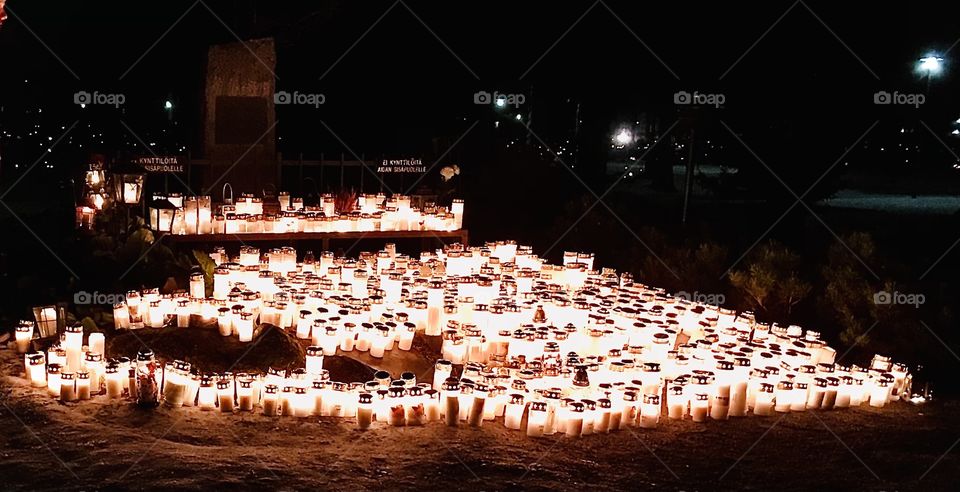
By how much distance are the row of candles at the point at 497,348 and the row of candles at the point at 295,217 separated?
0.73 meters

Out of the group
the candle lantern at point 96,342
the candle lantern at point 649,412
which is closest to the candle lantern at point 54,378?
the candle lantern at point 96,342

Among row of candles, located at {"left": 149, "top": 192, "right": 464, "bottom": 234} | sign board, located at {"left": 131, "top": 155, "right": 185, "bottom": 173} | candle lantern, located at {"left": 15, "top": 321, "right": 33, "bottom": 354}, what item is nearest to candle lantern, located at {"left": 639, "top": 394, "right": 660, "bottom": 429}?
candle lantern, located at {"left": 15, "top": 321, "right": 33, "bottom": 354}

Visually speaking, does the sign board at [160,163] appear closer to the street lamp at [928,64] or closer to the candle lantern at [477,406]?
the candle lantern at [477,406]

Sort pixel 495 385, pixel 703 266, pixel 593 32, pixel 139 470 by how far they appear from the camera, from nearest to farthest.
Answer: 1. pixel 139 470
2. pixel 495 385
3. pixel 703 266
4. pixel 593 32

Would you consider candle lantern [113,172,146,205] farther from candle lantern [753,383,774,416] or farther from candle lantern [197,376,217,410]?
candle lantern [753,383,774,416]

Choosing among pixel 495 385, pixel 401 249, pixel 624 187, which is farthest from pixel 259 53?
pixel 624 187

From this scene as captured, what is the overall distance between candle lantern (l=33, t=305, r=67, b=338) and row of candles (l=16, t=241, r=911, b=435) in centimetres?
39

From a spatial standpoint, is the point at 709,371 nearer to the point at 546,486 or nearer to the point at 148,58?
the point at 546,486

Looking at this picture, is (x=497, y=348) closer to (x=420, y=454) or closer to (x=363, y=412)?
(x=363, y=412)

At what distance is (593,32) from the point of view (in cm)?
1711

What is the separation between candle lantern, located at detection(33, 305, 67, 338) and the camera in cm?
668

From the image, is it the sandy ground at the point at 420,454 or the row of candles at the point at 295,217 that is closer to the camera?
the sandy ground at the point at 420,454

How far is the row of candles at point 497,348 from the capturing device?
5582 millimetres

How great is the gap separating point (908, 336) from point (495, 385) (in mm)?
3824
